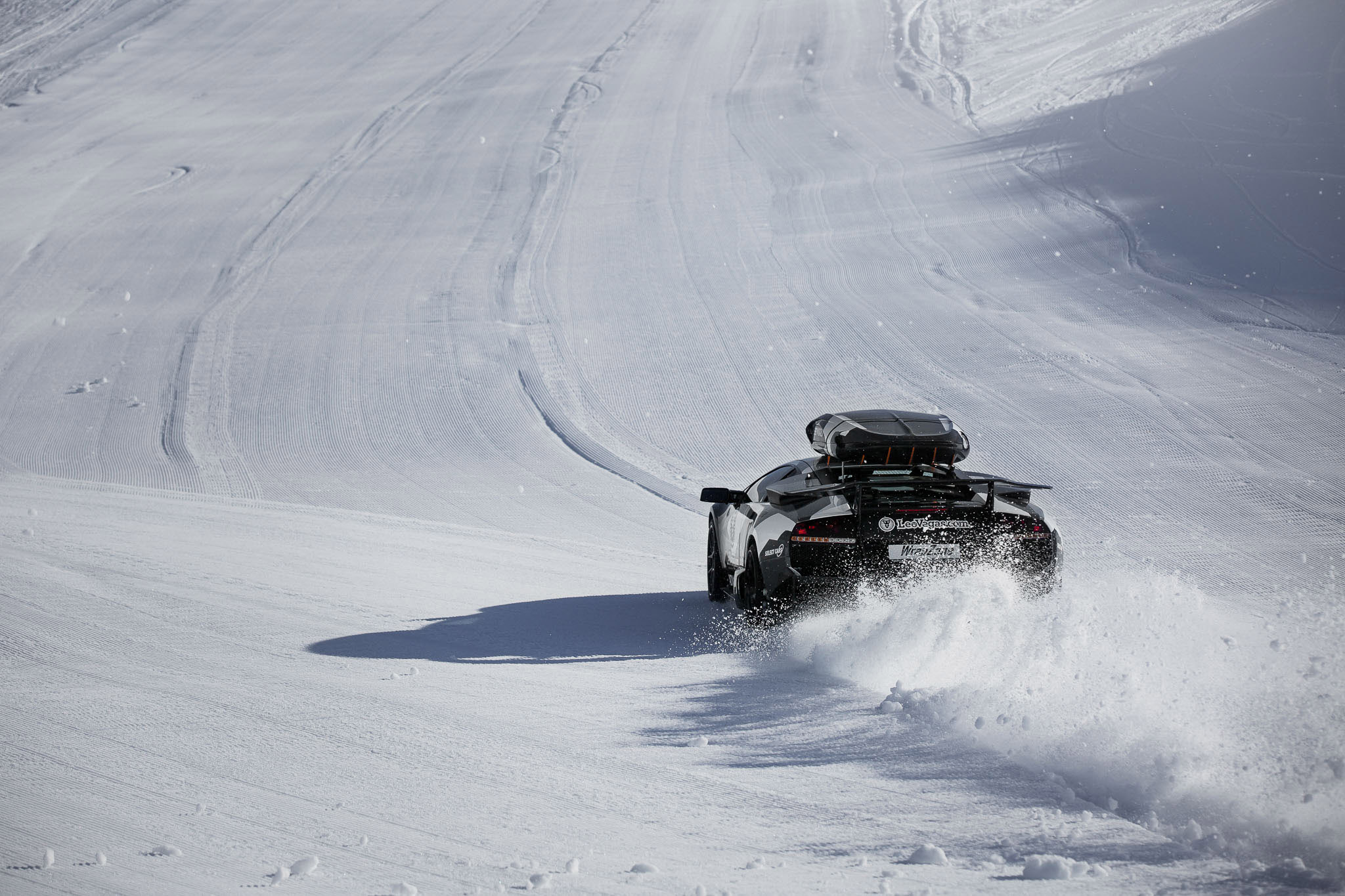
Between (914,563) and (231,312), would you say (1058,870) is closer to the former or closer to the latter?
(914,563)

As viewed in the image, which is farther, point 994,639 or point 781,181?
point 781,181

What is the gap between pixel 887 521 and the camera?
6.75m

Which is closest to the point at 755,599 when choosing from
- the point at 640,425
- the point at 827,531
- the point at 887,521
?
the point at 827,531

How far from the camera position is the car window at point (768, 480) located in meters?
8.23

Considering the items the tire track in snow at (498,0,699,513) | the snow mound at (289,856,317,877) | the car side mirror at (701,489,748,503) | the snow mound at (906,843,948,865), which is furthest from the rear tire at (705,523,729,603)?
the snow mound at (289,856,317,877)

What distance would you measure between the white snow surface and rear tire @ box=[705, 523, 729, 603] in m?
0.21

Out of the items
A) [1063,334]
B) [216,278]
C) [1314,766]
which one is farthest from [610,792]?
[216,278]

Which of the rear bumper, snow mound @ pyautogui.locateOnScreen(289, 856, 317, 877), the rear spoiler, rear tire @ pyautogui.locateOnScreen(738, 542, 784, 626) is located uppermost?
the rear spoiler

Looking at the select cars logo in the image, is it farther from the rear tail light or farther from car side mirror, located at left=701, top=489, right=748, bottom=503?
car side mirror, located at left=701, top=489, right=748, bottom=503

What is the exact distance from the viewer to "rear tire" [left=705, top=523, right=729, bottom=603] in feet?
28.7

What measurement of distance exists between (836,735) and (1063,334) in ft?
48.5

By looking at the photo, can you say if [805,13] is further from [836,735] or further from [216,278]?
[836,735]

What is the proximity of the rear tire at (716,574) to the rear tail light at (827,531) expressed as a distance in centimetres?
174

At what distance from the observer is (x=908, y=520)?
22.1 ft
